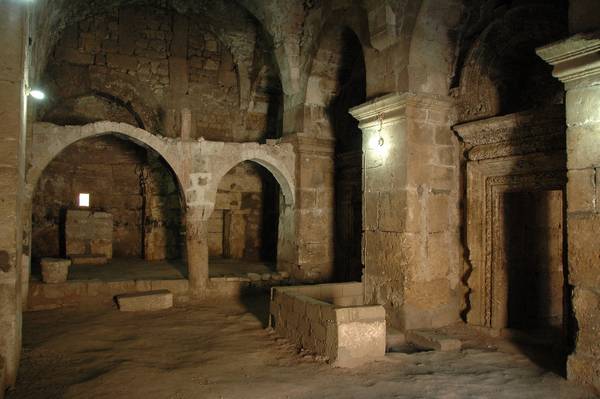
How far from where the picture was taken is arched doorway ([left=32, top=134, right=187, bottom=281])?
32.4 ft

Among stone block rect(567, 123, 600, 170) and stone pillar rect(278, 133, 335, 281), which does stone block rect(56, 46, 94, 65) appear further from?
stone block rect(567, 123, 600, 170)

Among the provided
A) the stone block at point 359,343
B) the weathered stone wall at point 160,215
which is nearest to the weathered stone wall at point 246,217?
the weathered stone wall at point 160,215

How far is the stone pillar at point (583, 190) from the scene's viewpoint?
398cm

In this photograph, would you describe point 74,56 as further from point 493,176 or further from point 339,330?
point 493,176

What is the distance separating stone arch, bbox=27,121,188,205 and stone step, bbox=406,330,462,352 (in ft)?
13.9

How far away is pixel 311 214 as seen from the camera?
8.59 meters

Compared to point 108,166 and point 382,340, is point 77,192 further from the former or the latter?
point 382,340

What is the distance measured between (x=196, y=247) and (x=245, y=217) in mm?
3504

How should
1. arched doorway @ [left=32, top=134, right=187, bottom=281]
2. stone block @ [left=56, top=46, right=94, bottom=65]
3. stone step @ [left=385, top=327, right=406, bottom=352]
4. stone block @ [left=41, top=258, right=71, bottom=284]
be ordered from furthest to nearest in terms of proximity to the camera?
arched doorway @ [left=32, top=134, right=187, bottom=281] → stone block @ [left=56, top=46, right=94, bottom=65] → stone block @ [left=41, top=258, right=71, bottom=284] → stone step @ [left=385, top=327, right=406, bottom=352]

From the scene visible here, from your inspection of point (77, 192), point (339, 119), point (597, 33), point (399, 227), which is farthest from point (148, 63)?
point (597, 33)

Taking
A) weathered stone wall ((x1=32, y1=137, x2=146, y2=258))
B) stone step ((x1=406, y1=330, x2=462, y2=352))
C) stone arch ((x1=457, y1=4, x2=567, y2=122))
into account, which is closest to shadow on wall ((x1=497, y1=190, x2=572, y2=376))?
Answer: stone step ((x1=406, y1=330, x2=462, y2=352))

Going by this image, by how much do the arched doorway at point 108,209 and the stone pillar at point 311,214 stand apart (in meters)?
2.59

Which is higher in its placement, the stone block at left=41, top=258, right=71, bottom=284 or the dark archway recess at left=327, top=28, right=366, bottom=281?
the dark archway recess at left=327, top=28, right=366, bottom=281

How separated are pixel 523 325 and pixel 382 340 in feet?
8.41
